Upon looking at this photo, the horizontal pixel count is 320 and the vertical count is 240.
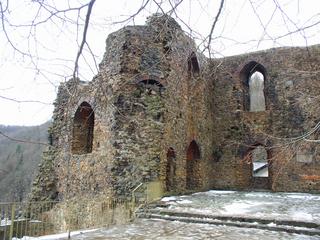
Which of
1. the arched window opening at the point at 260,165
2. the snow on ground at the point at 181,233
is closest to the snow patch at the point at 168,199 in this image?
the snow on ground at the point at 181,233

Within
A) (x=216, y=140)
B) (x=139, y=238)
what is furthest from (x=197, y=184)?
(x=139, y=238)

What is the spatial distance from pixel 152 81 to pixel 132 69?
766mm

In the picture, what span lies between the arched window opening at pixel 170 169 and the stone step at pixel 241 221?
2344mm

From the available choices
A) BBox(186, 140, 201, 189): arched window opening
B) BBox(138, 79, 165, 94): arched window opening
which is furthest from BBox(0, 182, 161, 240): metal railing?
BBox(186, 140, 201, 189): arched window opening

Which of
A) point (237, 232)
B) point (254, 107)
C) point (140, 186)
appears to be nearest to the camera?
point (237, 232)

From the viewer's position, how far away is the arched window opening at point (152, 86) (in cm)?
1067

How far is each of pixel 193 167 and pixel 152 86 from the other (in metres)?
4.39

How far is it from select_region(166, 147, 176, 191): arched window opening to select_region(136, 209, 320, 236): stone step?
2344 millimetres

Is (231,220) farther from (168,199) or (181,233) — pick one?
(168,199)

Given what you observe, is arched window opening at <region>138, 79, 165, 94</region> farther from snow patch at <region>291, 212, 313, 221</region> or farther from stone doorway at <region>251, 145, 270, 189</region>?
stone doorway at <region>251, 145, 270, 189</region>

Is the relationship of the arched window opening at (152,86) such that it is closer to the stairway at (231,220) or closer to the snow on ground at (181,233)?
the stairway at (231,220)

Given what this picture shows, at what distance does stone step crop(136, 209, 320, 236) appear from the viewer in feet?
22.1

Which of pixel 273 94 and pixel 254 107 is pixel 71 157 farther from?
pixel 254 107

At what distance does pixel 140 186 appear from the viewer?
9.41 m
